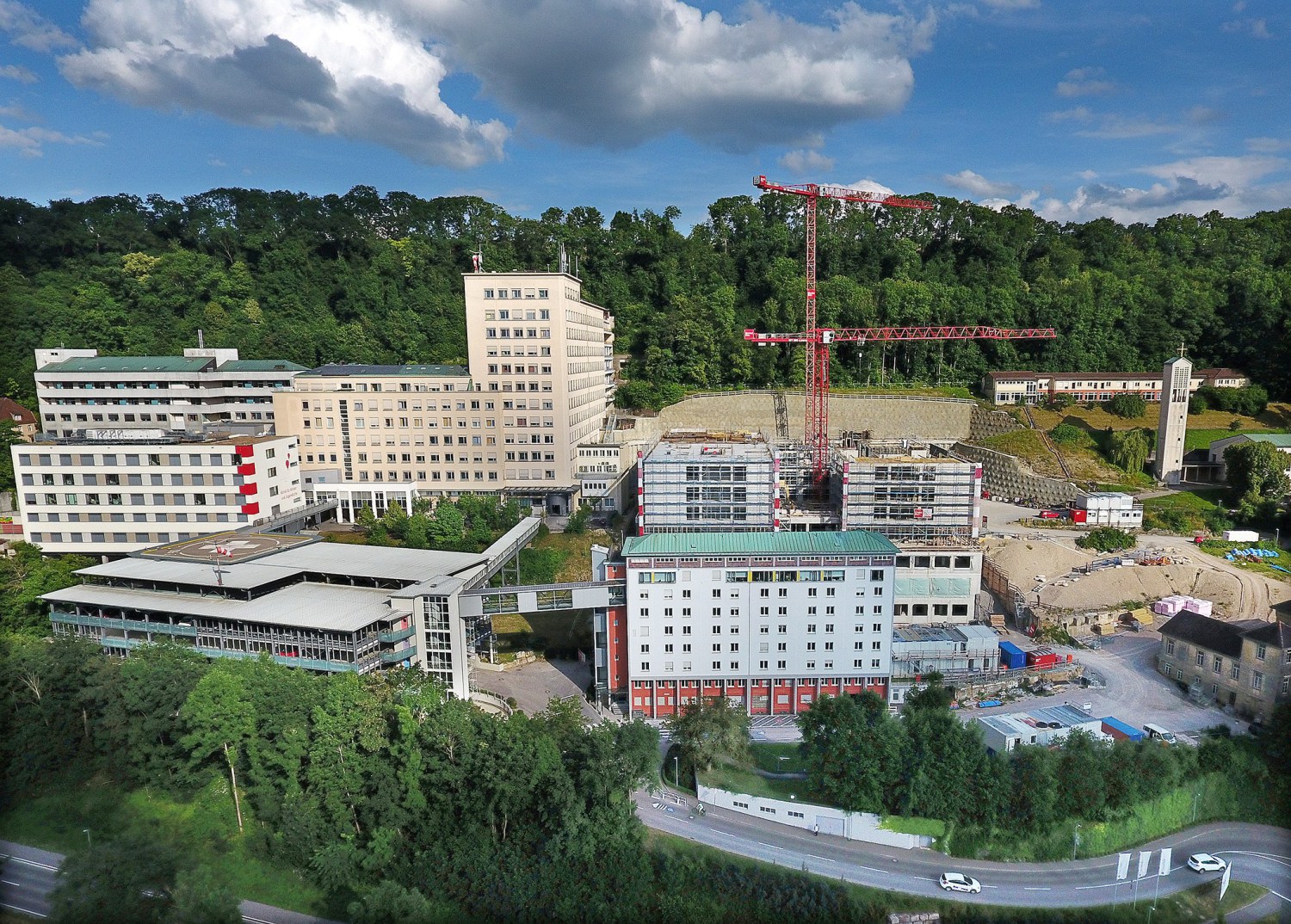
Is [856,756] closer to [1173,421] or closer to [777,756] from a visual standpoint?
[777,756]

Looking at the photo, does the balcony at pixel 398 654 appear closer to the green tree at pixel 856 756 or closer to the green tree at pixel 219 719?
the green tree at pixel 219 719

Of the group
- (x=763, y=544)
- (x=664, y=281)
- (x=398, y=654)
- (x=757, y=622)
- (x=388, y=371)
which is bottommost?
(x=398, y=654)

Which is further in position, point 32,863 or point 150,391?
point 150,391

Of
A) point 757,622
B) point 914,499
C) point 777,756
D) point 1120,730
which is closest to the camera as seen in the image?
point 1120,730

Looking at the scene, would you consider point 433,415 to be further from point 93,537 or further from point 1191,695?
point 1191,695

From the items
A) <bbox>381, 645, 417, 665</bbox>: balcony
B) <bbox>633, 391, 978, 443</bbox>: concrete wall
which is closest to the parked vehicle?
<bbox>381, 645, 417, 665</bbox>: balcony

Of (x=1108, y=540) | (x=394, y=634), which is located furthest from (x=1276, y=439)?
(x=394, y=634)
